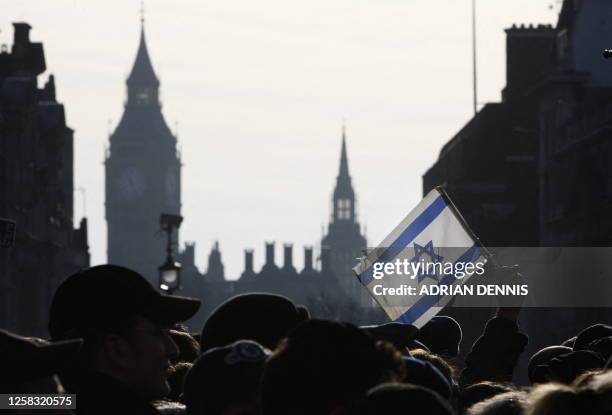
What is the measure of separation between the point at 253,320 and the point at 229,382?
1.29 meters

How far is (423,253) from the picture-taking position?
15.7m

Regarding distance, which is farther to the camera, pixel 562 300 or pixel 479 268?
pixel 562 300

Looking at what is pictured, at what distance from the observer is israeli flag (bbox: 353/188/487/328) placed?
14.9m

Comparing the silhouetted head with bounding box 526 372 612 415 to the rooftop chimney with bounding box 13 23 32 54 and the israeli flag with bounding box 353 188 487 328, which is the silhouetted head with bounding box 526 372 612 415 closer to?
the israeli flag with bounding box 353 188 487 328

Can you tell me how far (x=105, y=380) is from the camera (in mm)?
7324

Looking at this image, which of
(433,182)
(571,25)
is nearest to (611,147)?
(571,25)

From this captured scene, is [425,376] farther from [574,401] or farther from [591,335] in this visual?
[591,335]

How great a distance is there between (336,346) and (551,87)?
191 ft

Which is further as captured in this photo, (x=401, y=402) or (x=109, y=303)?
(x=109, y=303)

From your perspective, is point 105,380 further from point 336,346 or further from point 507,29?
point 507,29

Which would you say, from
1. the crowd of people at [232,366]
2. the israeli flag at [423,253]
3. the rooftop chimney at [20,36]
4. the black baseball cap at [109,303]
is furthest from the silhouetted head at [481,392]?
the rooftop chimney at [20,36]

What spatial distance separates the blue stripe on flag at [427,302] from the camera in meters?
14.2

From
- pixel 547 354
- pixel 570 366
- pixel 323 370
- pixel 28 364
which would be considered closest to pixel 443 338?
pixel 547 354

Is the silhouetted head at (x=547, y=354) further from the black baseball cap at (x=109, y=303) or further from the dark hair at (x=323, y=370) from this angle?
the dark hair at (x=323, y=370)
